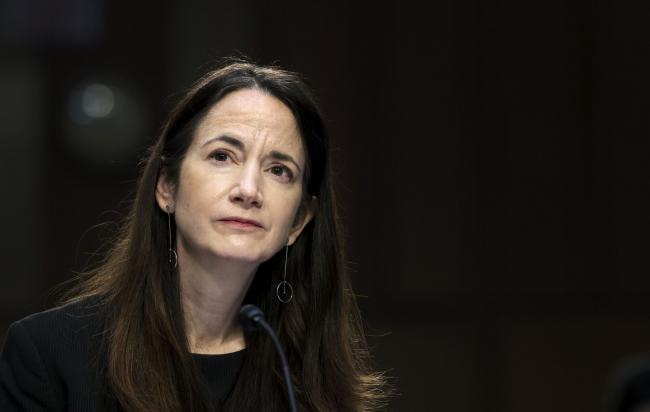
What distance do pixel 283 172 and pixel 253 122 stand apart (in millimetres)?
137

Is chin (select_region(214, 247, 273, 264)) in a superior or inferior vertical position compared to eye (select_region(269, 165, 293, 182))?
inferior

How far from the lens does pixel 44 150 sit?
423 centimetres

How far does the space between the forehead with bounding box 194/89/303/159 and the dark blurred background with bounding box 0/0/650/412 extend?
6.17ft

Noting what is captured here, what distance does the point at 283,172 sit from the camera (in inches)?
90.9

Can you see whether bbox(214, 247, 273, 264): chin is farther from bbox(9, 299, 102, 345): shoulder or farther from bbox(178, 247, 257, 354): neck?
bbox(9, 299, 102, 345): shoulder

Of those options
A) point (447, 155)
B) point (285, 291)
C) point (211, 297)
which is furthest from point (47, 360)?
point (447, 155)

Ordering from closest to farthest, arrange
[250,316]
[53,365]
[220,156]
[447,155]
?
1. [250,316]
2. [53,365]
3. [220,156]
4. [447,155]

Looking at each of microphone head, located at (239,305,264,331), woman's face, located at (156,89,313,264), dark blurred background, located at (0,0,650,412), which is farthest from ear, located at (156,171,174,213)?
dark blurred background, located at (0,0,650,412)

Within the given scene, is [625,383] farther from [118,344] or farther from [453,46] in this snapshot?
[453,46]

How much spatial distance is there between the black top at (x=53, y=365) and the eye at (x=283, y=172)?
1.72ft

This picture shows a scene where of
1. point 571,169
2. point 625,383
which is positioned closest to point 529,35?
point 571,169

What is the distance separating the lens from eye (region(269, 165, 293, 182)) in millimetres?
2293

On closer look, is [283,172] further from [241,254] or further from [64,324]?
[64,324]

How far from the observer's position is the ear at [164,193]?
2316 millimetres
